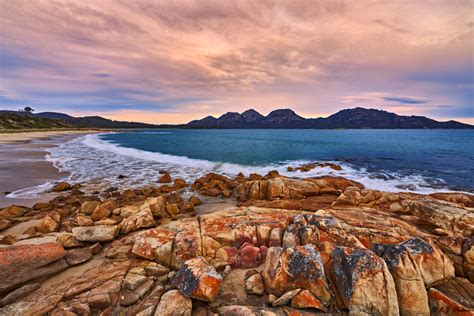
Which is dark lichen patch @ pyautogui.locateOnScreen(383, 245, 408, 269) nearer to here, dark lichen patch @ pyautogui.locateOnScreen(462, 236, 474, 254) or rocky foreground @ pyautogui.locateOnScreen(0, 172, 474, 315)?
rocky foreground @ pyautogui.locateOnScreen(0, 172, 474, 315)

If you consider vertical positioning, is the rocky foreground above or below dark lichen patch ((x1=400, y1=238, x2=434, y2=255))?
below

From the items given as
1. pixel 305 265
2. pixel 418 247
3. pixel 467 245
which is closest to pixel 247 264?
pixel 305 265

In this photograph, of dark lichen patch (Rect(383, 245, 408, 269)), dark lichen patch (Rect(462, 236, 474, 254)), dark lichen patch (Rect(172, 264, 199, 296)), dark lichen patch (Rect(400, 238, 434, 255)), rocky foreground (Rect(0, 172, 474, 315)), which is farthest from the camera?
dark lichen patch (Rect(462, 236, 474, 254))

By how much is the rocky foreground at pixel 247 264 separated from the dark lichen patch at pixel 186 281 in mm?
20

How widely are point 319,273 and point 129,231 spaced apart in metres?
6.03

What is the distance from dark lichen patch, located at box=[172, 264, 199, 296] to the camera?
419 centimetres

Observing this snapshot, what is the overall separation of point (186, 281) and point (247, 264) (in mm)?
1703

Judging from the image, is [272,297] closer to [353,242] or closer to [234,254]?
[234,254]

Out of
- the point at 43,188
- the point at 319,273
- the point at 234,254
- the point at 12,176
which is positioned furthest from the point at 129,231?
Answer: the point at 12,176

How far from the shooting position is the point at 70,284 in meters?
4.82

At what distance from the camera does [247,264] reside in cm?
543

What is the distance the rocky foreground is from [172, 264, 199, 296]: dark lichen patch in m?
0.02

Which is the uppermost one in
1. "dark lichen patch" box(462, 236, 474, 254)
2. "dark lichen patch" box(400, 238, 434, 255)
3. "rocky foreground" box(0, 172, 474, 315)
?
"dark lichen patch" box(400, 238, 434, 255)

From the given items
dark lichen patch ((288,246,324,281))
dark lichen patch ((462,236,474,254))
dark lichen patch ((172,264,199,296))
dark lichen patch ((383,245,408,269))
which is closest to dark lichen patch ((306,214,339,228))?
dark lichen patch ((383,245,408,269))
